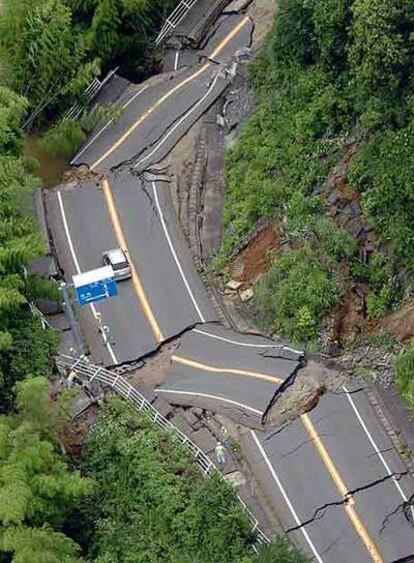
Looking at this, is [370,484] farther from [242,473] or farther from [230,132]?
[230,132]

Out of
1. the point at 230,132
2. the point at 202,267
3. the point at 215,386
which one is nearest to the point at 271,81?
the point at 230,132

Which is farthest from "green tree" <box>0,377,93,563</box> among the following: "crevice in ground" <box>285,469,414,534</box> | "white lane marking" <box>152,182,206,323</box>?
"white lane marking" <box>152,182,206,323</box>

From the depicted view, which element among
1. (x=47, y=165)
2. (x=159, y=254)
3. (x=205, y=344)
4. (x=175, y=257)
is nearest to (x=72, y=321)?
(x=205, y=344)

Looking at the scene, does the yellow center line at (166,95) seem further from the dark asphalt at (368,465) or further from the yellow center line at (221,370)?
the dark asphalt at (368,465)

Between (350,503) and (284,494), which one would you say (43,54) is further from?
(350,503)

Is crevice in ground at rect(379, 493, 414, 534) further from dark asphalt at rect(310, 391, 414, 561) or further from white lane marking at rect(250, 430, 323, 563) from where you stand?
white lane marking at rect(250, 430, 323, 563)
